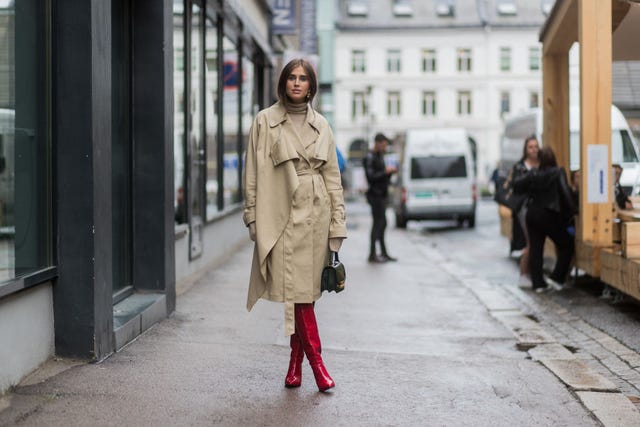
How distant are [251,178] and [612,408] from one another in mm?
2377

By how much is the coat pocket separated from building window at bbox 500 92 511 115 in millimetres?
62469

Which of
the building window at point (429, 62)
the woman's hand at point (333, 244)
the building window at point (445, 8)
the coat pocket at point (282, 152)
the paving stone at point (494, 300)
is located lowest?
the paving stone at point (494, 300)

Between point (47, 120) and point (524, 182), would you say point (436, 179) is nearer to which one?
point (524, 182)

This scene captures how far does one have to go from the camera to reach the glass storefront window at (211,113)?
12.5 meters

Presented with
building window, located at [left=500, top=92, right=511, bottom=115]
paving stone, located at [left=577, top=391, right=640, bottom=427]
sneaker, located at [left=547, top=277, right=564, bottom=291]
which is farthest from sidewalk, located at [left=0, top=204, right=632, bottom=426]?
building window, located at [left=500, top=92, right=511, bottom=115]

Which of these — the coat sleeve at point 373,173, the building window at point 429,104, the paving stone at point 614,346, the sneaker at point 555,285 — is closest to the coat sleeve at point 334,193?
the paving stone at point 614,346

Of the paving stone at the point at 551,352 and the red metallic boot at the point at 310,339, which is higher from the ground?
the red metallic boot at the point at 310,339

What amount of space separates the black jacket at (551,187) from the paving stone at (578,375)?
14.5ft

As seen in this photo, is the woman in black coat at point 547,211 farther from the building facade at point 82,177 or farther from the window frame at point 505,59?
the window frame at point 505,59

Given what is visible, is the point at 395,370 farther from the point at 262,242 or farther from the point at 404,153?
the point at 404,153

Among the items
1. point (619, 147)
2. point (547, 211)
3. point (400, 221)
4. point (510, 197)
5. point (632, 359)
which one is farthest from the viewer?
point (400, 221)

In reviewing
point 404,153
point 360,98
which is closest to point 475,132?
point 360,98

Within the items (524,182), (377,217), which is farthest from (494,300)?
(377,217)

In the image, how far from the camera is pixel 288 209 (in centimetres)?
548
